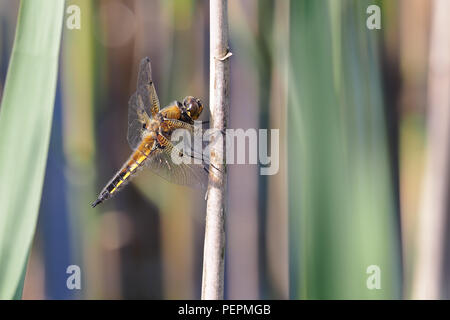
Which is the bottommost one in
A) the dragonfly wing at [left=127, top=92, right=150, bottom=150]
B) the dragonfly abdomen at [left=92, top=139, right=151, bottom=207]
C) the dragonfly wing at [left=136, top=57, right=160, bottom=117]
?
the dragonfly abdomen at [left=92, top=139, right=151, bottom=207]

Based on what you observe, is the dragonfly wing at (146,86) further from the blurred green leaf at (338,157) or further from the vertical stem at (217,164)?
the blurred green leaf at (338,157)

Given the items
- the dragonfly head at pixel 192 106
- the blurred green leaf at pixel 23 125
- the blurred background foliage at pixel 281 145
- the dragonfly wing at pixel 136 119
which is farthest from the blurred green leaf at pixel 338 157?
the blurred green leaf at pixel 23 125

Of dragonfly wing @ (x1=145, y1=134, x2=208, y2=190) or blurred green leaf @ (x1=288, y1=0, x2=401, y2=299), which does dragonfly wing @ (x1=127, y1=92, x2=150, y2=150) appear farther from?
blurred green leaf @ (x1=288, y1=0, x2=401, y2=299)

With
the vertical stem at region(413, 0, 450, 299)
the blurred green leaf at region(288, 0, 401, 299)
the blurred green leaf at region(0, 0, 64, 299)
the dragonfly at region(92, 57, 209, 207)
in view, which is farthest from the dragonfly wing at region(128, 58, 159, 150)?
the vertical stem at region(413, 0, 450, 299)

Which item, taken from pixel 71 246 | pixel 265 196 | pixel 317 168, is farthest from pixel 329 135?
pixel 71 246

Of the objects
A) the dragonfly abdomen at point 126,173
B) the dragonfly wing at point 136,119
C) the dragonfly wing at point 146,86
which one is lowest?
the dragonfly abdomen at point 126,173

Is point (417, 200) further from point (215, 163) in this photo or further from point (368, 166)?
point (215, 163)

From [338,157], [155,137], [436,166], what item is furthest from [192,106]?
[436,166]
